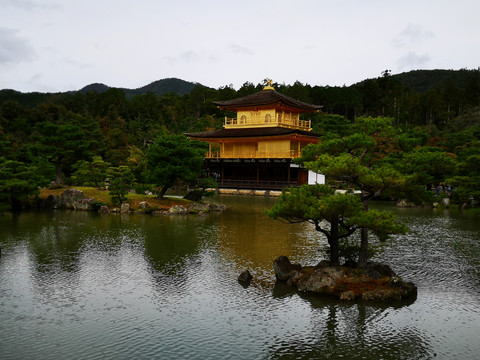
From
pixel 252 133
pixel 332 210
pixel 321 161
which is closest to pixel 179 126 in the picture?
pixel 252 133

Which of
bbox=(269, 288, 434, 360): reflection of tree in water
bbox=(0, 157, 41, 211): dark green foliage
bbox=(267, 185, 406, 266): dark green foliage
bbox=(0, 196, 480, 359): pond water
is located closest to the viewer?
bbox=(269, 288, 434, 360): reflection of tree in water

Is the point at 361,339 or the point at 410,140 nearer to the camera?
the point at 361,339

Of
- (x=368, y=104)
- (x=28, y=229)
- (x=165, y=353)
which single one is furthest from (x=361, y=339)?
(x=368, y=104)

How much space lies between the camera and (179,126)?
239ft

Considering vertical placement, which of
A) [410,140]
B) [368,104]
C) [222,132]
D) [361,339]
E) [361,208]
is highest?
[368,104]

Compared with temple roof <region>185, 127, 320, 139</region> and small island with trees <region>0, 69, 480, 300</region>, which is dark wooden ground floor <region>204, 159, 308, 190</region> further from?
small island with trees <region>0, 69, 480, 300</region>

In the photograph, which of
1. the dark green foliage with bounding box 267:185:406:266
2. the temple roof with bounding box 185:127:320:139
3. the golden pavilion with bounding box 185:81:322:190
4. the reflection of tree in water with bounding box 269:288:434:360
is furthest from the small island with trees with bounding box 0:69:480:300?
the golden pavilion with bounding box 185:81:322:190

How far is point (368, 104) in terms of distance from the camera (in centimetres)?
8412

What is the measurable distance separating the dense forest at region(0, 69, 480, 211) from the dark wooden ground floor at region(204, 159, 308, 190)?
21.2 ft

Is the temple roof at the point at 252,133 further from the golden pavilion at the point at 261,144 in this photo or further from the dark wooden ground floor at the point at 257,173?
the dark wooden ground floor at the point at 257,173

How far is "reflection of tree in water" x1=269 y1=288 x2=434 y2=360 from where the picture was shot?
924 centimetres

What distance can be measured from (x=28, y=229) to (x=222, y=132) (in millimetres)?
31624

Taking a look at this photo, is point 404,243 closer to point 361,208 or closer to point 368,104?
point 361,208

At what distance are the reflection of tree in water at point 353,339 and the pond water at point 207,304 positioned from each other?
0.03 m
